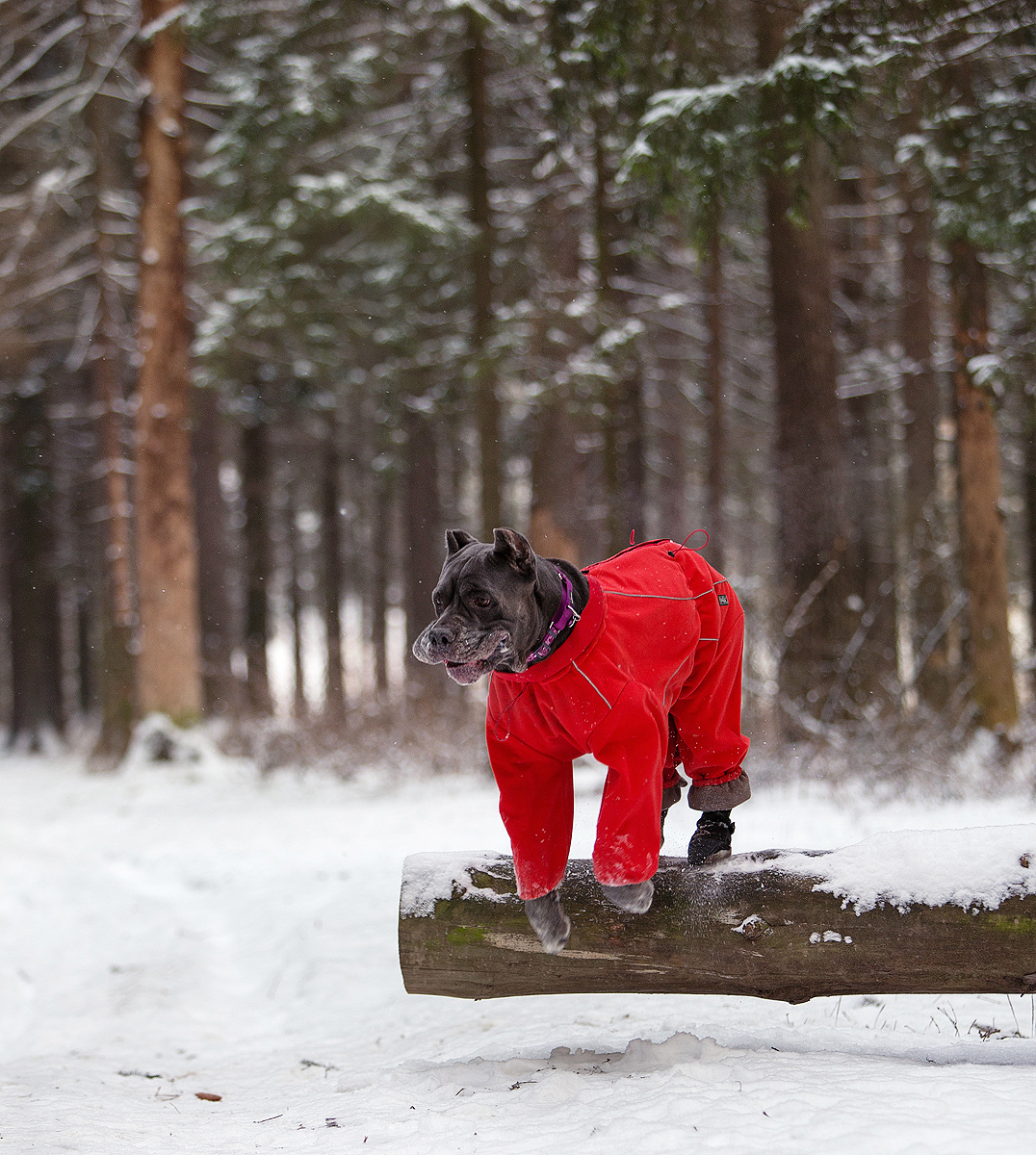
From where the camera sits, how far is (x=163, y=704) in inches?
459

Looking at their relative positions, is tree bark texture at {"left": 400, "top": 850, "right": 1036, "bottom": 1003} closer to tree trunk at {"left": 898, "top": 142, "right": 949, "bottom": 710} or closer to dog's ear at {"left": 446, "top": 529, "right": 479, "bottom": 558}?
dog's ear at {"left": 446, "top": 529, "right": 479, "bottom": 558}

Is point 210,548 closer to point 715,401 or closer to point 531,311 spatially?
point 531,311

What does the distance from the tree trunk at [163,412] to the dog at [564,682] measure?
9.36 m

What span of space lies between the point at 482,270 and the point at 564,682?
8.31 m

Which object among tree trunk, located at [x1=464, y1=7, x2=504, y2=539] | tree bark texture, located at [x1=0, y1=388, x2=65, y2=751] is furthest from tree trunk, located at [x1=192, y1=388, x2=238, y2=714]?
tree trunk, located at [x1=464, y1=7, x2=504, y2=539]

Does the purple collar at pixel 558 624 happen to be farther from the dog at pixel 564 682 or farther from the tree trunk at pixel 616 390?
the tree trunk at pixel 616 390

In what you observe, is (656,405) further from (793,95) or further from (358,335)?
(793,95)

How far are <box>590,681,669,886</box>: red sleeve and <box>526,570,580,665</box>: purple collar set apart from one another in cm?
30

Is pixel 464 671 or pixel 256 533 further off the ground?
pixel 256 533

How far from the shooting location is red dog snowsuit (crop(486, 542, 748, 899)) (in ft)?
10.1

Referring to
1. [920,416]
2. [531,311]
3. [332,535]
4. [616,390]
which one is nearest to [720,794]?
[616,390]

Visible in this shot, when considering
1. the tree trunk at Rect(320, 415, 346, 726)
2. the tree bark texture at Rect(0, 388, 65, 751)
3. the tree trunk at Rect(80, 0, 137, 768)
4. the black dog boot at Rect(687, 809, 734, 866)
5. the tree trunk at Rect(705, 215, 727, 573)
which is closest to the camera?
the black dog boot at Rect(687, 809, 734, 866)

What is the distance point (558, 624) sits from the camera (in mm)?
3143

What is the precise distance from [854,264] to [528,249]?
5.55 m
